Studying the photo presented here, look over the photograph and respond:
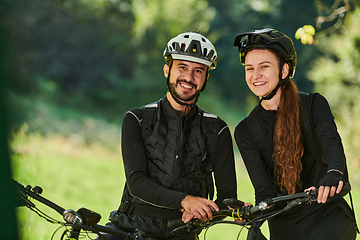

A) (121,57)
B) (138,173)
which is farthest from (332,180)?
(121,57)

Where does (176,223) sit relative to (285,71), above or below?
below

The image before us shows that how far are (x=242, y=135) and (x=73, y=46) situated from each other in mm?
30129

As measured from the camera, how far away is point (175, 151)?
3193mm

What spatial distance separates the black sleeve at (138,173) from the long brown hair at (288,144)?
791mm

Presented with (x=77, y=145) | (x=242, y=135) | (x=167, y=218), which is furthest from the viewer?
(x=77, y=145)

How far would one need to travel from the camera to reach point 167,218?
10.1ft

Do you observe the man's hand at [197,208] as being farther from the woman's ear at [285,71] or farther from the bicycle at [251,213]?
the woman's ear at [285,71]

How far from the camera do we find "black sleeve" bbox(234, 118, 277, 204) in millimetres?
3107

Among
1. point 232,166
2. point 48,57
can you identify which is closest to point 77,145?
point 48,57

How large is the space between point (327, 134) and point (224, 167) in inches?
34.3

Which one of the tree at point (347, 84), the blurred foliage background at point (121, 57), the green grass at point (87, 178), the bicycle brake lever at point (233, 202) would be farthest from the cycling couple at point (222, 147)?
the blurred foliage background at point (121, 57)

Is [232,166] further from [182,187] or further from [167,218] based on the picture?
[167,218]

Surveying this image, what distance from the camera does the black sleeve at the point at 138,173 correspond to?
2.90 meters

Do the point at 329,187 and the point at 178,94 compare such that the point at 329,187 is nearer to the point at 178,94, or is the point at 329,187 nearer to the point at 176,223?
the point at 176,223
